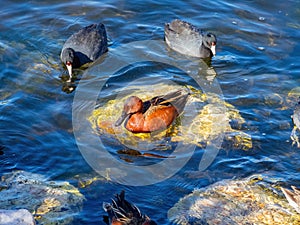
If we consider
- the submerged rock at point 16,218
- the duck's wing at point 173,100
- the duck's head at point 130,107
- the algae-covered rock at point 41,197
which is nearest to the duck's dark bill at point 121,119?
the duck's head at point 130,107

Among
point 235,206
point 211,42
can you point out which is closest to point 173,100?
point 235,206

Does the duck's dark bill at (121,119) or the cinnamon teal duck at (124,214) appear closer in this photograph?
the cinnamon teal duck at (124,214)

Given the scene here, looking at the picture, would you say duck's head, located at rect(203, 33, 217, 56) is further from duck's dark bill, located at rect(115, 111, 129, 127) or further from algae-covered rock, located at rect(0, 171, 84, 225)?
algae-covered rock, located at rect(0, 171, 84, 225)

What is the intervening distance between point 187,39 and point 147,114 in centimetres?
376

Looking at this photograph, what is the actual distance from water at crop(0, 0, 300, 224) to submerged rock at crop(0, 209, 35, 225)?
3.38 feet

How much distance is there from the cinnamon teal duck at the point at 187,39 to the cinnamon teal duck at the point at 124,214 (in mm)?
5976

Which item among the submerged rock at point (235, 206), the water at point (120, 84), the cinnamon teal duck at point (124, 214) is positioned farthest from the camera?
the water at point (120, 84)

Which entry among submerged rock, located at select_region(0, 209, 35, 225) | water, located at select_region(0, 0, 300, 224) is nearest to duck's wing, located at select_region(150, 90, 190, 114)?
water, located at select_region(0, 0, 300, 224)

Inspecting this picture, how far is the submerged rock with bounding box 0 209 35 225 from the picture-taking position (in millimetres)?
7670

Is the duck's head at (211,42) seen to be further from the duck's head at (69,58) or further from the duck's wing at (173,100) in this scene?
the duck's head at (69,58)

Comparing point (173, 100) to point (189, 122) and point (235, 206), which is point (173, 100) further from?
point (235, 206)

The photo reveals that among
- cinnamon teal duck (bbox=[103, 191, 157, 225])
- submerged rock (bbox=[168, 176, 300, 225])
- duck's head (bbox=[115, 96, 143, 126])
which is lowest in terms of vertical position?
submerged rock (bbox=[168, 176, 300, 225])

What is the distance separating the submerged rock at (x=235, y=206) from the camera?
8805 millimetres

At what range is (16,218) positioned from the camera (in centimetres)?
773
